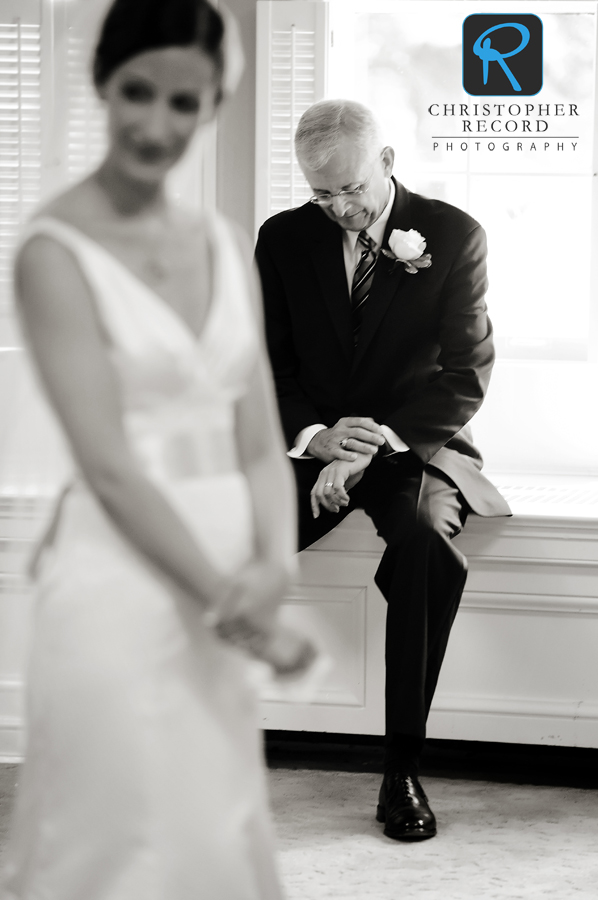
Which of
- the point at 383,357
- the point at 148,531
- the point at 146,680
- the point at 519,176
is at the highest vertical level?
the point at 519,176

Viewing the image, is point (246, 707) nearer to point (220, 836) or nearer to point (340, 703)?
point (220, 836)

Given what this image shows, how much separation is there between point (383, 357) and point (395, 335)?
56 mm

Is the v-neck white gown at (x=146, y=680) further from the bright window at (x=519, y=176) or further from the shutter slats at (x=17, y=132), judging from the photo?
the bright window at (x=519, y=176)

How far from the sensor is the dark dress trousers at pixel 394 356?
7.59 ft

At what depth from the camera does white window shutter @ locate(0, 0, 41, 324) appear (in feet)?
2.99

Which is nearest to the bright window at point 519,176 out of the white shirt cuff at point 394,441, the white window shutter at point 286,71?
the white window shutter at point 286,71

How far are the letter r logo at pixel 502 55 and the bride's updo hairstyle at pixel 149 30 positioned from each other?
8.69 ft

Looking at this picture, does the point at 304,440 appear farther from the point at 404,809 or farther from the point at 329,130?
the point at 404,809

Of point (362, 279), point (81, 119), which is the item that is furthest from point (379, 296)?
point (81, 119)

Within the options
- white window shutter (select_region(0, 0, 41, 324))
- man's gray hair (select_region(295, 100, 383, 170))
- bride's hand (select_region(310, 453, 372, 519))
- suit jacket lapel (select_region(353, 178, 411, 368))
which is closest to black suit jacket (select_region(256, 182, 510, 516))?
suit jacket lapel (select_region(353, 178, 411, 368))

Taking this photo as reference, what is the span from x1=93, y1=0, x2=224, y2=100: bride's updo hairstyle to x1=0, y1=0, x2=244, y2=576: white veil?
2 centimetres

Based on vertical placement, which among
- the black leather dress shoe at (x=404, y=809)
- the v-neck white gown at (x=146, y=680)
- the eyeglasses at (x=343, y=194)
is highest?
the eyeglasses at (x=343, y=194)

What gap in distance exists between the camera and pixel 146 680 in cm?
71

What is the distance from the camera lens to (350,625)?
8.14ft
